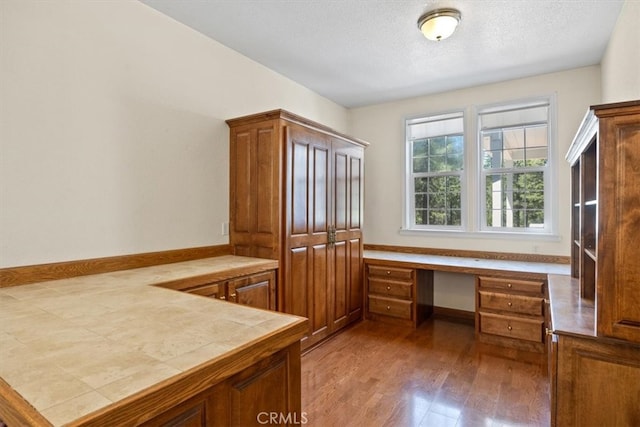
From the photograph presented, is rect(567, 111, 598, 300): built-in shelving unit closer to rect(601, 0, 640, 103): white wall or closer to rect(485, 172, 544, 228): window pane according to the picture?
rect(601, 0, 640, 103): white wall

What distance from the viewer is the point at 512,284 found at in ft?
10.5

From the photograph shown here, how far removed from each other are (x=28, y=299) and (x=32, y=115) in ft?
3.50

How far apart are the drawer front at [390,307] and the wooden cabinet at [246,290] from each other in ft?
5.25

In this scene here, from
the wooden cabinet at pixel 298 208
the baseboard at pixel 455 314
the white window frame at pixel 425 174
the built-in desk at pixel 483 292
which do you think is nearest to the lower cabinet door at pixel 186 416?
the wooden cabinet at pixel 298 208

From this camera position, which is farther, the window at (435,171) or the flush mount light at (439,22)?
the window at (435,171)

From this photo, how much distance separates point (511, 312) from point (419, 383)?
4.24 feet

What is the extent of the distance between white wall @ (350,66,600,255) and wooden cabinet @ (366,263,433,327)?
747 millimetres

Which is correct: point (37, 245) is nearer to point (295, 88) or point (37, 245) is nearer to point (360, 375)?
point (360, 375)

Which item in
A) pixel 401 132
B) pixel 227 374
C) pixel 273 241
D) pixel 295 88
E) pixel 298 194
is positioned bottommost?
pixel 227 374

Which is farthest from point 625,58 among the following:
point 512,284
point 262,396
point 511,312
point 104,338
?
point 104,338

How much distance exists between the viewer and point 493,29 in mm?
2752

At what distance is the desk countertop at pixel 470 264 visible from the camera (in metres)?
3.25

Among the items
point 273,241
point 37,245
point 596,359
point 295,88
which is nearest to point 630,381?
point 596,359

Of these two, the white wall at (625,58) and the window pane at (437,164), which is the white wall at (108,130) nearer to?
the window pane at (437,164)
